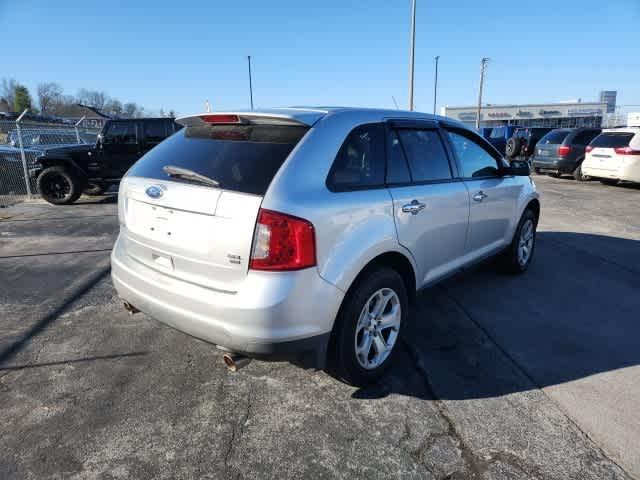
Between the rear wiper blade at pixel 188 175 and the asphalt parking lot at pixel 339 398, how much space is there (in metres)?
1.36

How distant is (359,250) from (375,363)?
2.75 feet

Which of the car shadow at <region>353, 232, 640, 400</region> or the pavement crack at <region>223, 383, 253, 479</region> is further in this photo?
the car shadow at <region>353, 232, 640, 400</region>

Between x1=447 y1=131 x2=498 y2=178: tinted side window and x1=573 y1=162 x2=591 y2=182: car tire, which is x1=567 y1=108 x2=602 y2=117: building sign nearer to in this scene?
x1=573 y1=162 x2=591 y2=182: car tire

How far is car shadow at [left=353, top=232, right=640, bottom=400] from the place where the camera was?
299cm

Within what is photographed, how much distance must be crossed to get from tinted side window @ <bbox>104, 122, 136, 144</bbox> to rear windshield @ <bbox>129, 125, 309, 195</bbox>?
831 cm

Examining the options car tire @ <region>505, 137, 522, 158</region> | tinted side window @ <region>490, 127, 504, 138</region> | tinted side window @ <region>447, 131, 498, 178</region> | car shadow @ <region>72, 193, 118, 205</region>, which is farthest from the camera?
tinted side window @ <region>490, 127, 504, 138</region>

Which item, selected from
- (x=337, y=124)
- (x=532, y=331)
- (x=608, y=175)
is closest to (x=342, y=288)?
(x=337, y=124)

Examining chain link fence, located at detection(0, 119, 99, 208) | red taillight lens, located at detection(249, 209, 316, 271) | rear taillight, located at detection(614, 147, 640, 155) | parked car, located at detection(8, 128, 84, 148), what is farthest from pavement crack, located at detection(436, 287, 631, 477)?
parked car, located at detection(8, 128, 84, 148)

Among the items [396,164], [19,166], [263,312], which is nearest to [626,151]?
[396,164]

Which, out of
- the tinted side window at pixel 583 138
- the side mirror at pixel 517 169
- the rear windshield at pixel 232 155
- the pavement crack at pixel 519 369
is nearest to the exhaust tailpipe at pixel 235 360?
the rear windshield at pixel 232 155

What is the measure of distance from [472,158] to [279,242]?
99.0 inches

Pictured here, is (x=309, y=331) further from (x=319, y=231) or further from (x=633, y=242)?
(x=633, y=242)

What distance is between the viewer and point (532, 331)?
12.1ft

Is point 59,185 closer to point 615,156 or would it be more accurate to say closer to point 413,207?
point 413,207
